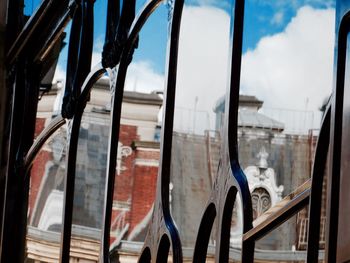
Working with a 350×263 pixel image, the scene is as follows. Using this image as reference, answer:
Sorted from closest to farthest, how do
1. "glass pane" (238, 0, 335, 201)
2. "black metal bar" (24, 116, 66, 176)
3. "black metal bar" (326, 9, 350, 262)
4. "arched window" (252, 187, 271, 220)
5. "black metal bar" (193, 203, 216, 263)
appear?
"black metal bar" (326, 9, 350, 262), "glass pane" (238, 0, 335, 201), "arched window" (252, 187, 271, 220), "black metal bar" (193, 203, 216, 263), "black metal bar" (24, 116, 66, 176)

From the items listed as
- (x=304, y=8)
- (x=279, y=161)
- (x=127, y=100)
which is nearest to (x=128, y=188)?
(x=127, y=100)

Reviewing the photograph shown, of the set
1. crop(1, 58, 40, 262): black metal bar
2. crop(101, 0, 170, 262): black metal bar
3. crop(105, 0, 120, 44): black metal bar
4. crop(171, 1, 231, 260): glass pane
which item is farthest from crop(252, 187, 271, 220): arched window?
crop(1, 58, 40, 262): black metal bar

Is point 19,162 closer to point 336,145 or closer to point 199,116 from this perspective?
point 199,116

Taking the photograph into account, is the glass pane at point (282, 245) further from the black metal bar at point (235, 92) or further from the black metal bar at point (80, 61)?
the black metal bar at point (80, 61)

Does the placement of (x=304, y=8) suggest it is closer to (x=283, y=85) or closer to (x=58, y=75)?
(x=283, y=85)

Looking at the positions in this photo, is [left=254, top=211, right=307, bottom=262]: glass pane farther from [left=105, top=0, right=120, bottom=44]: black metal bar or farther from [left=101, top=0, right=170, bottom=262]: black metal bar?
[left=105, top=0, right=120, bottom=44]: black metal bar

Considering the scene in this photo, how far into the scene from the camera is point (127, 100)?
1809 mm

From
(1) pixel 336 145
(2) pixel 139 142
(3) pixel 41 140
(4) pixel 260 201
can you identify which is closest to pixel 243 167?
(4) pixel 260 201

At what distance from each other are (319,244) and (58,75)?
1321 millimetres

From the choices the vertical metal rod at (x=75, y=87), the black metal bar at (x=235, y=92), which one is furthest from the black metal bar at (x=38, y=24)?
the black metal bar at (x=235, y=92)

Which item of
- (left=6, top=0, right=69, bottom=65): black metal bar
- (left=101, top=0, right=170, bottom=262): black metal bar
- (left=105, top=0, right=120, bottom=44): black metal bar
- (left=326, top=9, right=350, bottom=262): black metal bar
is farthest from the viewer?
(left=6, top=0, right=69, bottom=65): black metal bar

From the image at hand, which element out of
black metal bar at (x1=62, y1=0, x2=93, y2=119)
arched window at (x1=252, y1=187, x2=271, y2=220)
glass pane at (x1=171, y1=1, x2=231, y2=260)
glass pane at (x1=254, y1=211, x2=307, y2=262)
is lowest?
glass pane at (x1=254, y1=211, x2=307, y2=262)

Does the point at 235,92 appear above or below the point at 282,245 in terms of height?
above

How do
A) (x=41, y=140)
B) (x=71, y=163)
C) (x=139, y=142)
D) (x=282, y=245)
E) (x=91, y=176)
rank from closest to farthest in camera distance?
1. (x=282, y=245)
2. (x=139, y=142)
3. (x=91, y=176)
4. (x=71, y=163)
5. (x=41, y=140)
